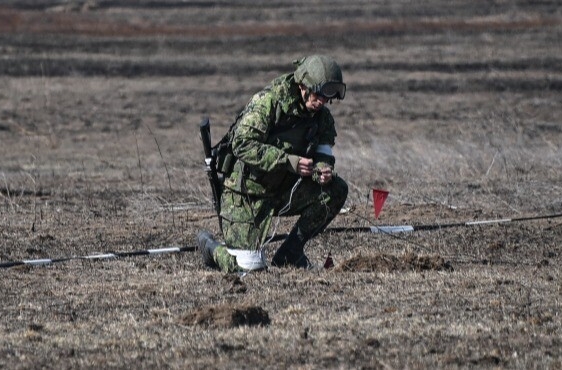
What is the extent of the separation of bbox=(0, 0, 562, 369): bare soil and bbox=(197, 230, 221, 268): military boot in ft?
0.61

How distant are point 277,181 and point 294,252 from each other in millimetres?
512

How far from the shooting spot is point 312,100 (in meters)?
8.57

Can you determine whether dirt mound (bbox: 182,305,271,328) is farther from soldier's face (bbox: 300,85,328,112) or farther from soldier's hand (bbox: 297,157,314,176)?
soldier's face (bbox: 300,85,328,112)

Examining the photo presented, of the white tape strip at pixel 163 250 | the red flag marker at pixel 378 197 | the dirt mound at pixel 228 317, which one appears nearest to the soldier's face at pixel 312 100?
the red flag marker at pixel 378 197

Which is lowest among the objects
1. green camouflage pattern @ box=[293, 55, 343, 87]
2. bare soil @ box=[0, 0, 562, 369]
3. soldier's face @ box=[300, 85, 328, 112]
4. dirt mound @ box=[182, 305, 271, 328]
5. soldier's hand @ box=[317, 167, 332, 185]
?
bare soil @ box=[0, 0, 562, 369]

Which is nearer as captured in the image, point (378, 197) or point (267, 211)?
point (267, 211)

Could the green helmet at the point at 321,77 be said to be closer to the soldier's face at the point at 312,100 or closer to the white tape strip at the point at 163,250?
the soldier's face at the point at 312,100

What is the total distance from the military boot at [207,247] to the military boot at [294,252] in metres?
0.44

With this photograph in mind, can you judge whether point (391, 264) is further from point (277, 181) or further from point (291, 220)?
point (291, 220)

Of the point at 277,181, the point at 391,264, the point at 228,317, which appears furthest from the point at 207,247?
the point at 228,317

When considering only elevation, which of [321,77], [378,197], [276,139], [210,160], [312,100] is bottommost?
[378,197]

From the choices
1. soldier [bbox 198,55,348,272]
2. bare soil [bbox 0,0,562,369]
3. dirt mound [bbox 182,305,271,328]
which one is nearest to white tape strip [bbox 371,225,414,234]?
bare soil [bbox 0,0,562,369]

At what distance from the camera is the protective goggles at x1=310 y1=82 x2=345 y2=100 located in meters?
8.43

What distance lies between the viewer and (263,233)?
883cm
